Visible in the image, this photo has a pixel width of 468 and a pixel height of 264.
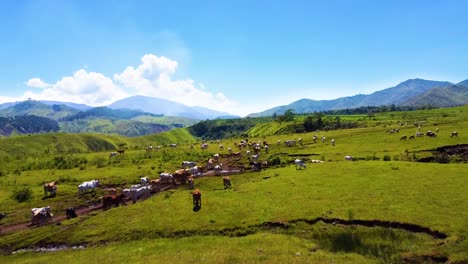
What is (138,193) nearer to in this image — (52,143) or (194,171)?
(194,171)

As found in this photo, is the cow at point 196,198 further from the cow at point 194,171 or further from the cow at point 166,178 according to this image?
the cow at point 194,171

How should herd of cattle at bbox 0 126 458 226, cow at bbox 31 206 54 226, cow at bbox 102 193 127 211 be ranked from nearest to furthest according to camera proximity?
cow at bbox 31 206 54 226 < herd of cattle at bbox 0 126 458 226 < cow at bbox 102 193 127 211

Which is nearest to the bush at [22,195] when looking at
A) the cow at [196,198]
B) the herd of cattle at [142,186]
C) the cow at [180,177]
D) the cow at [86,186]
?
the herd of cattle at [142,186]

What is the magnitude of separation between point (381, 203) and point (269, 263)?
41.3 feet

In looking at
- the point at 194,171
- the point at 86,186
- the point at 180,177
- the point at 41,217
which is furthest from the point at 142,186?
the point at 41,217

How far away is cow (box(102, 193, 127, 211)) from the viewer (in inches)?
1365

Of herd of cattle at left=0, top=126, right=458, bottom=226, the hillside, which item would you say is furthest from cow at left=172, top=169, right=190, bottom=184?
the hillside

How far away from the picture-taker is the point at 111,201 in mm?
35031

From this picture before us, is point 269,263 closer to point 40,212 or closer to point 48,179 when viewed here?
point 40,212

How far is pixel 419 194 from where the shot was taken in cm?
2878

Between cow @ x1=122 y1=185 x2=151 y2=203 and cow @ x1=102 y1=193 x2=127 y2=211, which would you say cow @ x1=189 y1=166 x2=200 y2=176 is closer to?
cow @ x1=122 y1=185 x2=151 y2=203

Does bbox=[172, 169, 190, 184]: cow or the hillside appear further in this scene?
the hillside

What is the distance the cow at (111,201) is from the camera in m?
34.7

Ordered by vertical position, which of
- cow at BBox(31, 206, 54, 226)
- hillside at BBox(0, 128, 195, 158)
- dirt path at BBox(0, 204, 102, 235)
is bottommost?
dirt path at BBox(0, 204, 102, 235)
